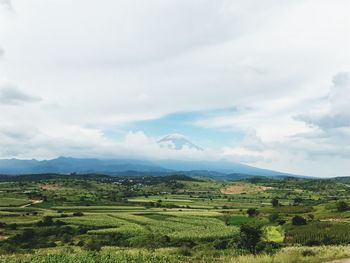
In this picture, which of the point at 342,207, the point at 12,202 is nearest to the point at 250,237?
the point at 342,207

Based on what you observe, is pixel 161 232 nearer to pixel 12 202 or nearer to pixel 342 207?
pixel 342 207

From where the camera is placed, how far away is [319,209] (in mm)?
131500

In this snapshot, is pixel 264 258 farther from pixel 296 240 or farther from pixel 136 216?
pixel 136 216

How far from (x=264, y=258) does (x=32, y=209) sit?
442 feet

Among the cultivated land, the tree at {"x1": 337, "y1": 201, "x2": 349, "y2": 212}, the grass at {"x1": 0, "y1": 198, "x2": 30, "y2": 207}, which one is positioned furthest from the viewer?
the grass at {"x1": 0, "y1": 198, "x2": 30, "y2": 207}

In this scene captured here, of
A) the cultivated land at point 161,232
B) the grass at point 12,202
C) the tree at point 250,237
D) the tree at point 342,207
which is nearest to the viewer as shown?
the cultivated land at point 161,232

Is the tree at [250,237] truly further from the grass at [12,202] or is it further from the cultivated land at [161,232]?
the grass at [12,202]

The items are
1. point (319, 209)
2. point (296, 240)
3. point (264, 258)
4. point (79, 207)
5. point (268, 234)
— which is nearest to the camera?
point (264, 258)

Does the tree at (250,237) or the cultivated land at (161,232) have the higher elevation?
the tree at (250,237)

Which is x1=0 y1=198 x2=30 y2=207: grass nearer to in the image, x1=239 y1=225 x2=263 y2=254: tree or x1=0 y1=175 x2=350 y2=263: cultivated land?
x1=0 y1=175 x2=350 y2=263: cultivated land

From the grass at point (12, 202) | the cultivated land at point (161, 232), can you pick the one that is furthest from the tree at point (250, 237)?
the grass at point (12, 202)

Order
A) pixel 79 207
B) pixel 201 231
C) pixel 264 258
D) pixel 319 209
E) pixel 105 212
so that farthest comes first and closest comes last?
pixel 79 207 < pixel 105 212 < pixel 319 209 < pixel 201 231 < pixel 264 258

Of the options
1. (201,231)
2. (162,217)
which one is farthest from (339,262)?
(162,217)

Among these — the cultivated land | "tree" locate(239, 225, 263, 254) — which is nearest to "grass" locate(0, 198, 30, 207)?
the cultivated land
